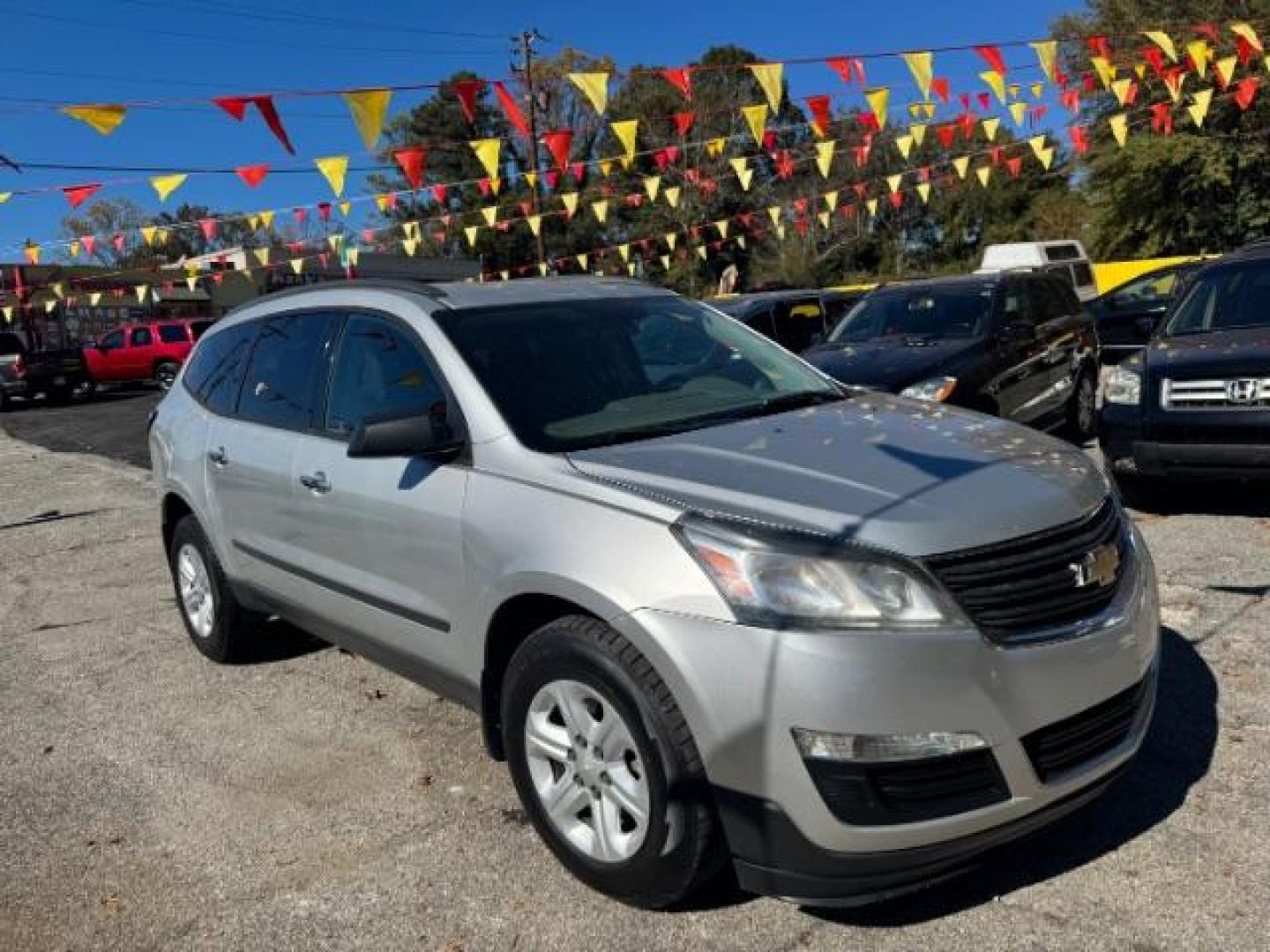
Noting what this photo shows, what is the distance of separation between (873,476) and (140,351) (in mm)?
28148

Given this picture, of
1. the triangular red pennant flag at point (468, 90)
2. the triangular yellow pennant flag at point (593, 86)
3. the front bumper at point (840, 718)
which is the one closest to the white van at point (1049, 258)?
the triangular yellow pennant flag at point (593, 86)

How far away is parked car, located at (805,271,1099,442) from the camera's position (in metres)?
7.59

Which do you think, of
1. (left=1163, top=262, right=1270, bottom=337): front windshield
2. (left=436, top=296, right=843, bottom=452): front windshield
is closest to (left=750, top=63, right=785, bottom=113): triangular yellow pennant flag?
(left=1163, top=262, right=1270, bottom=337): front windshield

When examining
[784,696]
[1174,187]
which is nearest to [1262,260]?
[784,696]

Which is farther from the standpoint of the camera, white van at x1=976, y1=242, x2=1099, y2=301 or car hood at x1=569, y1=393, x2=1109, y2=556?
white van at x1=976, y1=242, x2=1099, y2=301

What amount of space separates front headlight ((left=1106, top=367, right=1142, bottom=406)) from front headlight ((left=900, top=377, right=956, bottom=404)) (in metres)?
1.01

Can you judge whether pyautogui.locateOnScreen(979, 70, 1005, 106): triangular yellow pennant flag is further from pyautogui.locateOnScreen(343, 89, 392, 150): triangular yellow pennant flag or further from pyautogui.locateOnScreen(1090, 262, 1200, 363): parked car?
pyautogui.locateOnScreen(343, 89, 392, 150): triangular yellow pennant flag

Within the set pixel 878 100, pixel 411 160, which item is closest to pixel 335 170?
pixel 411 160

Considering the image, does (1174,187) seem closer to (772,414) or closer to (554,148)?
(554,148)

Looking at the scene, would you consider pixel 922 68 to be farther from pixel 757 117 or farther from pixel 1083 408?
pixel 1083 408

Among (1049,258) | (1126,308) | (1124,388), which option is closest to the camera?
(1124,388)

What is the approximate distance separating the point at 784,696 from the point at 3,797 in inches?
123

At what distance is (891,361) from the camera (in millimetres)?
7758

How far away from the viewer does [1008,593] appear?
8.39ft
